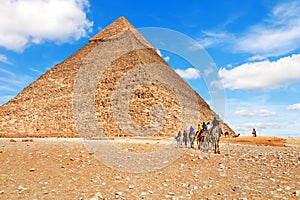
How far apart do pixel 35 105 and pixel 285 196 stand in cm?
6239

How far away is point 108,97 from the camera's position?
184 feet

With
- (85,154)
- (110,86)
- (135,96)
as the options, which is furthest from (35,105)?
(85,154)

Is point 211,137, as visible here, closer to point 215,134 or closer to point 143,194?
point 215,134

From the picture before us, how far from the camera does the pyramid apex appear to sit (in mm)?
75875

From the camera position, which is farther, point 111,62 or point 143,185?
point 111,62

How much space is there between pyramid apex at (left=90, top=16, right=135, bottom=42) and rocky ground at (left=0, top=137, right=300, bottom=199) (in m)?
68.0

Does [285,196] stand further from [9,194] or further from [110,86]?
[110,86]

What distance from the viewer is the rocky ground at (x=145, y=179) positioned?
664 cm

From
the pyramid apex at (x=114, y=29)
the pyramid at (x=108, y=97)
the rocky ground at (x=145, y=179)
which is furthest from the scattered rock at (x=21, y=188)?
the pyramid apex at (x=114, y=29)

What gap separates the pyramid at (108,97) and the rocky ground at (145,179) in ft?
93.8

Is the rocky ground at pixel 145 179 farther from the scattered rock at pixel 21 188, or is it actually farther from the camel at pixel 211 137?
the camel at pixel 211 137

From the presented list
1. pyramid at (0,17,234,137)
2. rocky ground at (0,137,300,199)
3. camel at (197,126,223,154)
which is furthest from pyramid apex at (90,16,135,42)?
rocky ground at (0,137,300,199)

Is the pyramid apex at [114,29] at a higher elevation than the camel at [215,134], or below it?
higher

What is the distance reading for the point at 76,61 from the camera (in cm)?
7612
